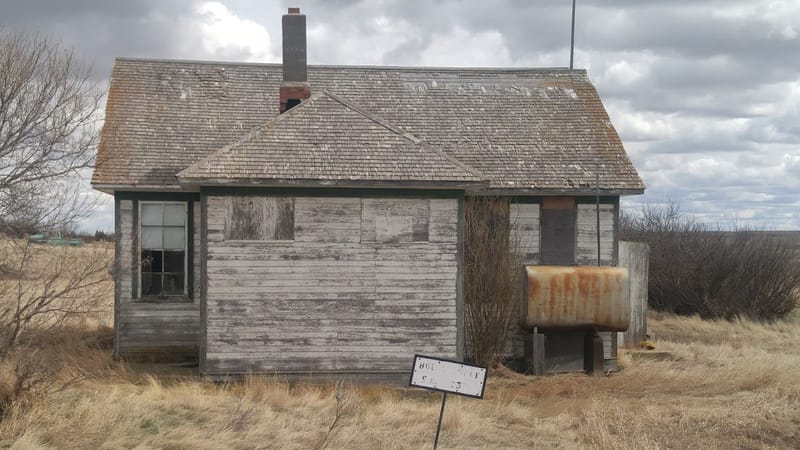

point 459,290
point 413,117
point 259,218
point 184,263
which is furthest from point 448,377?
point 413,117

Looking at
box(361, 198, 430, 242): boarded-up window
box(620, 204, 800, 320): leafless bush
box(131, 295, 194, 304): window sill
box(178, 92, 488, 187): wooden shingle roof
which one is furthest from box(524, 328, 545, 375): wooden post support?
box(620, 204, 800, 320): leafless bush

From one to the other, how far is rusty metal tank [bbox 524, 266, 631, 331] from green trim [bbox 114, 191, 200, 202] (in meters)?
5.94

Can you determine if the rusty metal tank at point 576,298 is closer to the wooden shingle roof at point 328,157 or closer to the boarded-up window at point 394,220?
the boarded-up window at point 394,220

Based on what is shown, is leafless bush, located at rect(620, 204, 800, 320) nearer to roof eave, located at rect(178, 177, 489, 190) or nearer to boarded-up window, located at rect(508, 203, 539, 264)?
boarded-up window, located at rect(508, 203, 539, 264)

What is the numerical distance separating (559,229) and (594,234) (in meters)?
0.68

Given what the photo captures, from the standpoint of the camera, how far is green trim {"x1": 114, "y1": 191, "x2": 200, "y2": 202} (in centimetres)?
1373

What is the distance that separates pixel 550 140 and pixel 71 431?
10213mm

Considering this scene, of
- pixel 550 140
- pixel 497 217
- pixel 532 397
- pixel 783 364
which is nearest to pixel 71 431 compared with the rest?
pixel 532 397

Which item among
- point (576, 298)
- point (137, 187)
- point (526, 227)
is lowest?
point (576, 298)

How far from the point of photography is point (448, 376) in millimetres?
8047

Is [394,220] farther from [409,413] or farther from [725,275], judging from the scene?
[725,275]

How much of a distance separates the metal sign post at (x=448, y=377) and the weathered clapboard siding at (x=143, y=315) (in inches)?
269

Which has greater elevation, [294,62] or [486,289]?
[294,62]

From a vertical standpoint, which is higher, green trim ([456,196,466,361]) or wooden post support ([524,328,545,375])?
green trim ([456,196,466,361])
